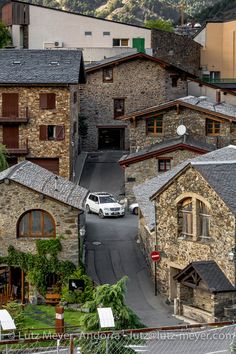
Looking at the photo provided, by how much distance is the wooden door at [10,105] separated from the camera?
64.7 metres

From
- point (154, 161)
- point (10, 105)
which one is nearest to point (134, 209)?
point (154, 161)

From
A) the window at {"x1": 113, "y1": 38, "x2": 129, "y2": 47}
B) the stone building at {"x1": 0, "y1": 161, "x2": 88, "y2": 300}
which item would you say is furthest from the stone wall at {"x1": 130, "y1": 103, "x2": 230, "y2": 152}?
the window at {"x1": 113, "y1": 38, "x2": 129, "y2": 47}

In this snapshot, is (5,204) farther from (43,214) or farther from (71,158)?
(71,158)

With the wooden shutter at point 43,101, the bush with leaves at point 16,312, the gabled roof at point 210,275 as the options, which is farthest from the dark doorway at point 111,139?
the bush with leaves at point 16,312

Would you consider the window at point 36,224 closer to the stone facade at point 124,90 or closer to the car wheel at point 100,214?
the car wheel at point 100,214

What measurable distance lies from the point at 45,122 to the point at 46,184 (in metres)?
19.1

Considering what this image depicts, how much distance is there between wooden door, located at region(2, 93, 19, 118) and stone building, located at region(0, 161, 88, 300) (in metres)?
20.6

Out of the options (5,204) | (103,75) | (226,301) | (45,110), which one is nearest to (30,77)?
(45,110)

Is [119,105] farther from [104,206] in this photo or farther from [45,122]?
[104,206]

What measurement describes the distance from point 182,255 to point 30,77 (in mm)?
24743

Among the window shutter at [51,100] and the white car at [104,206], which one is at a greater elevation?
the window shutter at [51,100]

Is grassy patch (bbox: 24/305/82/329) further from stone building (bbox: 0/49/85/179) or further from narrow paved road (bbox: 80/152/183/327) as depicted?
stone building (bbox: 0/49/85/179)

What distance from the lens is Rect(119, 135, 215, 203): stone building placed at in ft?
200

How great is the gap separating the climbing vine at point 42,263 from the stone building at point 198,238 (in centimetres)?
395
